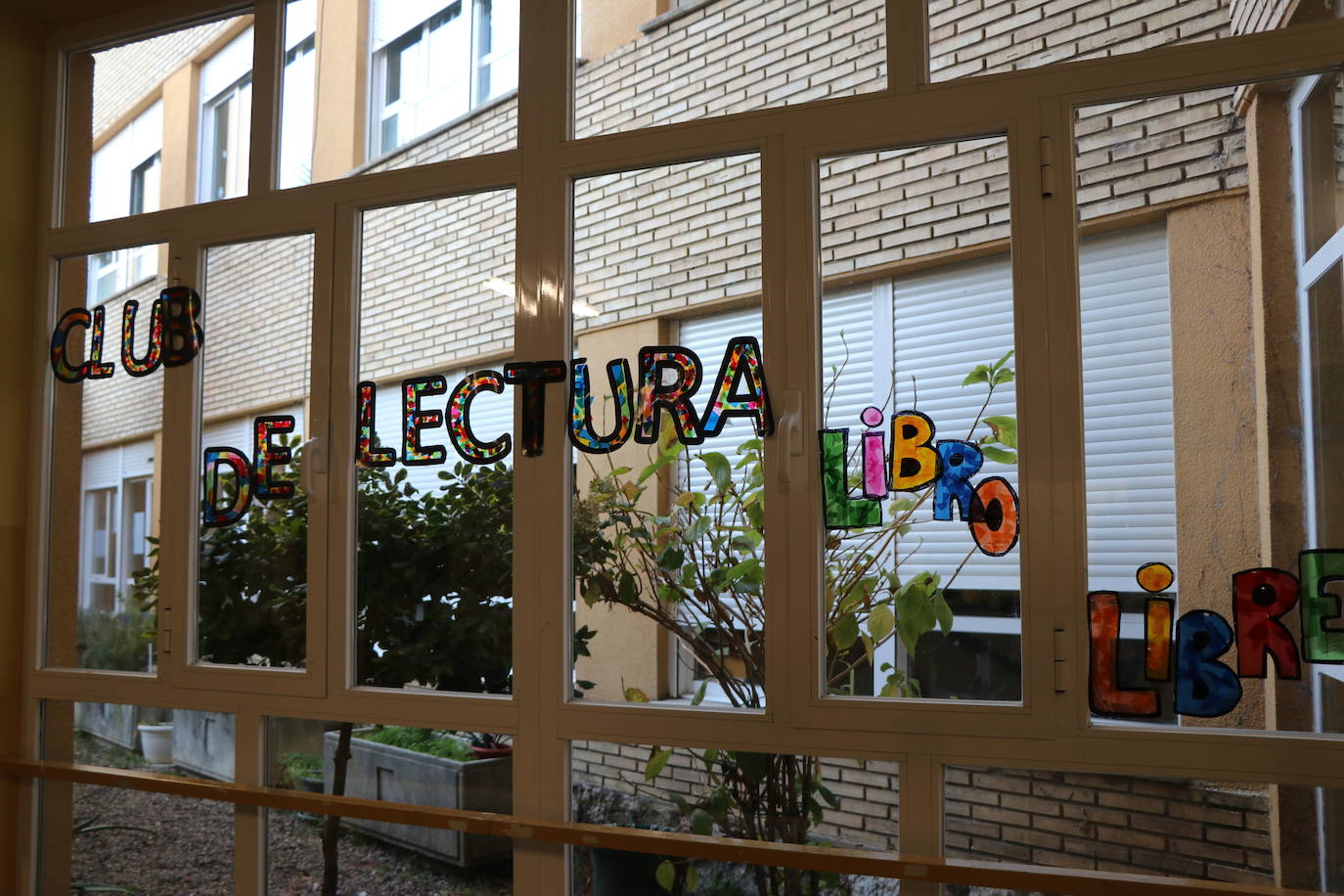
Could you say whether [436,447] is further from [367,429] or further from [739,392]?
[739,392]

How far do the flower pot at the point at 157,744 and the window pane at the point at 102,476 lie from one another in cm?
21

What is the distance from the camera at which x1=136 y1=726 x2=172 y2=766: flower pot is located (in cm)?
346

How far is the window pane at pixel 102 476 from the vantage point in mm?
3566

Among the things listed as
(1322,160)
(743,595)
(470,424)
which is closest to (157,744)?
(470,424)

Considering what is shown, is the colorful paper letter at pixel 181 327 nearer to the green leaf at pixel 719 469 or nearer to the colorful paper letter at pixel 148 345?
the colorful paper letter at pixel 148 345

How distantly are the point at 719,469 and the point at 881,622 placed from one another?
56 cm

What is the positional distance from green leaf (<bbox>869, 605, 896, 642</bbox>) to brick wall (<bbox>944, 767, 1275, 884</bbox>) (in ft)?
1.11

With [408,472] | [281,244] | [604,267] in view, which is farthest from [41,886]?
[604,267]

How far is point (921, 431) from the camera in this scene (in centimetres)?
251

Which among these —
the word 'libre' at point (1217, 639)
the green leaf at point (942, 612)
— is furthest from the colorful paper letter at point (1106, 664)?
the green leaf at point (942, 612)

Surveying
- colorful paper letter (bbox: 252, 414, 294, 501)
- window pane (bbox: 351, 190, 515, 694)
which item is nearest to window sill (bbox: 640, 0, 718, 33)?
window pane (bbox: 351, 190, 515, 694)

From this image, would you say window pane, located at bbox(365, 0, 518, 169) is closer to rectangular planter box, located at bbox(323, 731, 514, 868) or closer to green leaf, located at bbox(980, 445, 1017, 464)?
green leaf, located at bbox(980, 445, 1017, 464)

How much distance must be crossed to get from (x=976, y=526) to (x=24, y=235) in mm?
3373

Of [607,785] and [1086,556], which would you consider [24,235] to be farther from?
[1086,556]
